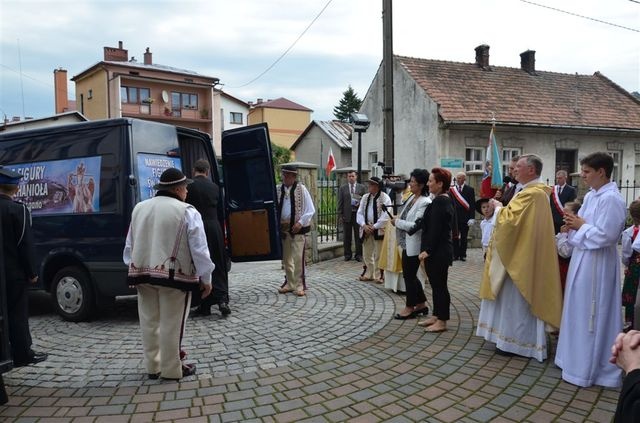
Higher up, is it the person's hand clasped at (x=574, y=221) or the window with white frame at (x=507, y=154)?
the window with white frame at (x=507, y=154)

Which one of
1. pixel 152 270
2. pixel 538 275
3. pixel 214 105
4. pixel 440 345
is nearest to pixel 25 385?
pixel 152 270

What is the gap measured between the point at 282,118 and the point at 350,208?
48.2 metres

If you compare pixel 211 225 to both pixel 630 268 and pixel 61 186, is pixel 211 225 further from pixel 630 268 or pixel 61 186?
pixel 630 268

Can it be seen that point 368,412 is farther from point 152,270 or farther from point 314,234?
point 314,234

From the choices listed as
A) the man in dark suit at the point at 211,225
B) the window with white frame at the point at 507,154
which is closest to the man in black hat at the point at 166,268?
the man in dark suit at the point at 211,225

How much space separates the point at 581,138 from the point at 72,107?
49.9 metres

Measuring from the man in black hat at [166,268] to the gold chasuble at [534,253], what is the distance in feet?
9.41

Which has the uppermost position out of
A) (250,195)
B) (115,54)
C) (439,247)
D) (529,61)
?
(115,54)

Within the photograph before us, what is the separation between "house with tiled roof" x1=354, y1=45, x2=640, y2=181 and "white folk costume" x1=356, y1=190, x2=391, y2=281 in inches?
375

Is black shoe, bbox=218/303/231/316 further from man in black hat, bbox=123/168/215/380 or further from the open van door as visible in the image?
man in black hat, bbox=123/168/215/380

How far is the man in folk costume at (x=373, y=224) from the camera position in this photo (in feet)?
26.5

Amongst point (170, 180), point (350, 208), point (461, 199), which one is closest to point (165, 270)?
point (170, 180)

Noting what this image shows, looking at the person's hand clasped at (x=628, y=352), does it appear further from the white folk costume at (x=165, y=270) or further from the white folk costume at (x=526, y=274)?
the white folk costume at (x=165, y=270)

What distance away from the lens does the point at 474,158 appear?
58.4ft
